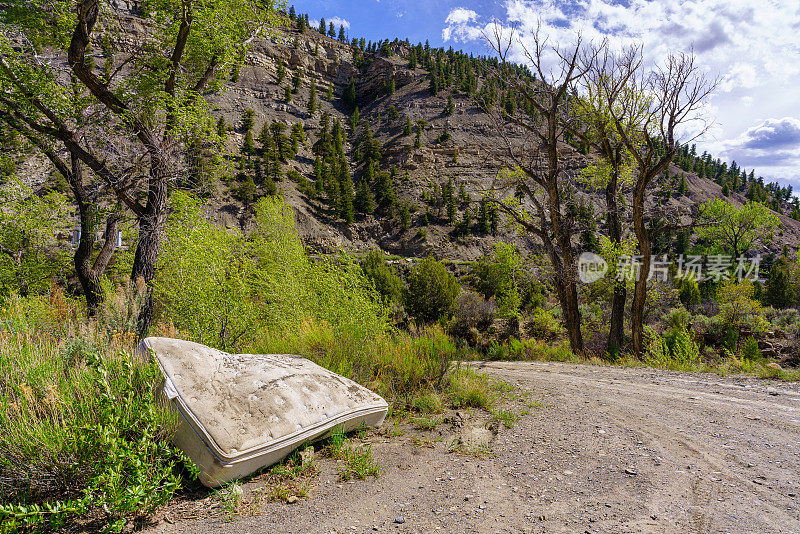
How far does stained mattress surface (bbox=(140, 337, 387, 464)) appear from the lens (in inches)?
98.7

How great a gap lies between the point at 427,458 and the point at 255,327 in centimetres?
401

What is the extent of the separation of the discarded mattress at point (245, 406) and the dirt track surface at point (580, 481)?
30cm

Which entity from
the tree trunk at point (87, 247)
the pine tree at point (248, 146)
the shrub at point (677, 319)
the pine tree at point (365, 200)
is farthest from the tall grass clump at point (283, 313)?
the pine tree at point (248, 146)

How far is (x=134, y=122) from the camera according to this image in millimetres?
7453

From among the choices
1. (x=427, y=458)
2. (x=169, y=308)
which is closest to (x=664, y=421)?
(x=427, y=458)

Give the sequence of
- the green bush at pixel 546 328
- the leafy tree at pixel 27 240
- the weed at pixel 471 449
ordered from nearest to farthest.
→ the weed at pixel 471 449, the leafy tree at pixel 27 240, the green bush at pixel 546 328

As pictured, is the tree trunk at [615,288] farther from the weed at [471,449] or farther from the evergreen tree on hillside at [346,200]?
the evergreen tree on hillside at [346,200]

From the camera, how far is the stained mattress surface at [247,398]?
8.23 ft

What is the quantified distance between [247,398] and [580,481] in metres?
2.49

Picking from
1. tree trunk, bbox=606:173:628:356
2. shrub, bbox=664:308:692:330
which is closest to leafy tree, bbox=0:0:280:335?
tree trunk, bbox=606:173:628:356

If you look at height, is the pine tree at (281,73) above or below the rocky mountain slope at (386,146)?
above

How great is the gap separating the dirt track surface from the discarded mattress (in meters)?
0.30

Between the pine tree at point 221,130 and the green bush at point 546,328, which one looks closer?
the pine tree at point 221,130

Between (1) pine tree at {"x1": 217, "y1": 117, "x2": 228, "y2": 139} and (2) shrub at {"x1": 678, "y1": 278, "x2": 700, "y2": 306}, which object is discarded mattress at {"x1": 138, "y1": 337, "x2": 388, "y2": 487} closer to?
(1) pine tree at {"x1": 217, "y1": 117, "x2": 228, "y2": 139}
